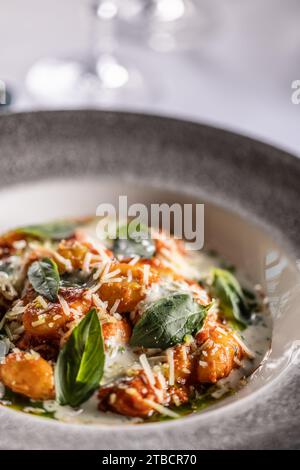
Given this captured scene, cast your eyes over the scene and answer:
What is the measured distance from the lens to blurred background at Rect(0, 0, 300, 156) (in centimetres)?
488

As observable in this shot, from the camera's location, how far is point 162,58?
17.5 ft

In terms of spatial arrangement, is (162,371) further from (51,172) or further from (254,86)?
(254,86)

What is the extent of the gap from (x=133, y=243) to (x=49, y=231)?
0.46 metres

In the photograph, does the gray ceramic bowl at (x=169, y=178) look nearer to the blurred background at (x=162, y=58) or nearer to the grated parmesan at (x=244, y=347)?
the grated parmesan at (x=244, y=347)

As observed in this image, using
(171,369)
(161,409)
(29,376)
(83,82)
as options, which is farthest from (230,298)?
(83,82)

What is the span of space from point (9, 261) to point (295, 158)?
5.18 ft

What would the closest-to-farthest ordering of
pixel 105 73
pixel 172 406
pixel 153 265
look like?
pixel 172 406, pixel 153 265, pixel 105 73

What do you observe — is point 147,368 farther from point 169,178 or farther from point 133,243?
point 169,178

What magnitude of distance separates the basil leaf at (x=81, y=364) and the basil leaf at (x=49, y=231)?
0.92 meters

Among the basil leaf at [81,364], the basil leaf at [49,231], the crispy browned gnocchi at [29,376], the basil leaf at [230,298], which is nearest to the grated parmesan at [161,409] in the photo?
the basil leaf at [81,364]

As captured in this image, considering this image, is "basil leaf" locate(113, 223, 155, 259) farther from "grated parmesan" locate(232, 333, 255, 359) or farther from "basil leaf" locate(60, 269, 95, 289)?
"grated parmesan" locate(232, 333, 255, 359)

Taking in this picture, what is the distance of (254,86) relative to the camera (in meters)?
5.03

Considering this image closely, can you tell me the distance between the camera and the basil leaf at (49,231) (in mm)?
3428
